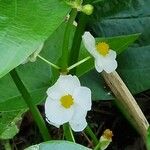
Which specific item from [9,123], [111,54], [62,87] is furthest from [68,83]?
[9,123]

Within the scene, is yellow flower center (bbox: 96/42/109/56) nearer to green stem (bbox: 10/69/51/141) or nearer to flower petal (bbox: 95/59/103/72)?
flower petal (bbox: 95/59/103/72)

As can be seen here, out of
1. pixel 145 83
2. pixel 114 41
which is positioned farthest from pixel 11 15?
pixel 145 83

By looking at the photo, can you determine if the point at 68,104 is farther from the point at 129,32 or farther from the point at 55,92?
the point at 129,32

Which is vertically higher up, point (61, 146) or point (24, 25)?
point (24, 25)

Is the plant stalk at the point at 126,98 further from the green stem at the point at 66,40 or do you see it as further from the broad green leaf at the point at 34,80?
the green stem at the point at 66,40

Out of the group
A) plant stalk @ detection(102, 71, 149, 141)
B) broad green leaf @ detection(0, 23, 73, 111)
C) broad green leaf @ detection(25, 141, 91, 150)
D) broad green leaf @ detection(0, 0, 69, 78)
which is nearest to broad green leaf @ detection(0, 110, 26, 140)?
broad green leaf @ detection(0, 23, 73, 111)

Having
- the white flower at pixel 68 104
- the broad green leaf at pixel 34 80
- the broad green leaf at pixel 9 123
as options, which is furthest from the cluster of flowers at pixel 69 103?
the broad green leaf at pixel 9 123
